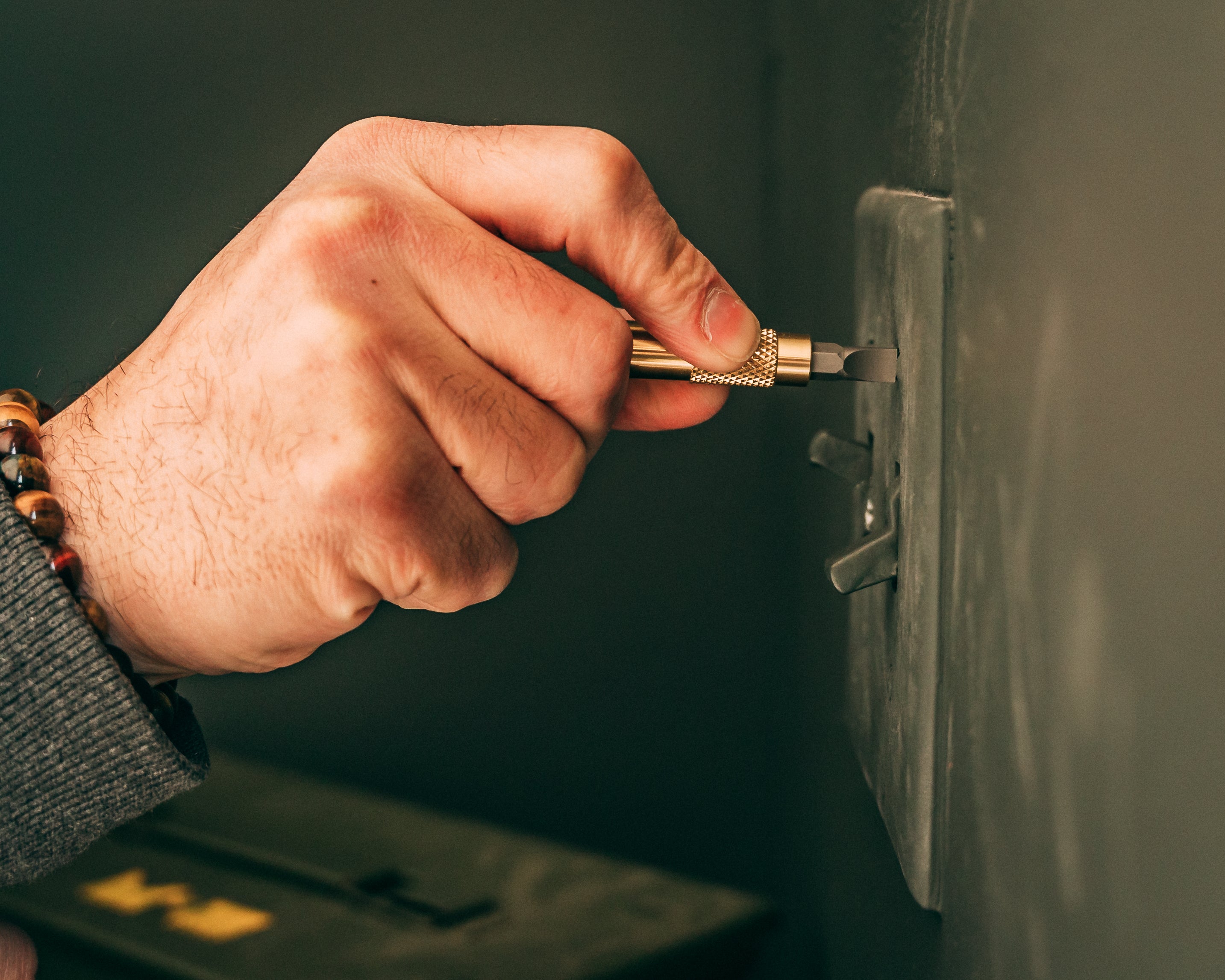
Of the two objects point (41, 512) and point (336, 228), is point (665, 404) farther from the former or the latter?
point (41, 512)

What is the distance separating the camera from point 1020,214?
0.33 meters

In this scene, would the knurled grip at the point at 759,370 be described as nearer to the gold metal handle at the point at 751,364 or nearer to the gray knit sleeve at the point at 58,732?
the gold metal handle at the point at 751,364

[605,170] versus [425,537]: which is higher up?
[605,170]

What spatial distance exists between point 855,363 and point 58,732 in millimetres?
439

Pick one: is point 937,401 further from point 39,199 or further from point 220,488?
point 39,199

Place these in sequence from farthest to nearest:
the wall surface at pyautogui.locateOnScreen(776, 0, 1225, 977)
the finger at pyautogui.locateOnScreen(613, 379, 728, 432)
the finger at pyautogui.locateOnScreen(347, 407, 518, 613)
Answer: the finger at pyautogui.locateOnScreen(613, 379, 728, 432) < the finger at pyautogui.locateOnScreen(347, 407, 518, 613) < the wall surface at pyautogui.locateOnScreen(776, 0, 1225, 977)

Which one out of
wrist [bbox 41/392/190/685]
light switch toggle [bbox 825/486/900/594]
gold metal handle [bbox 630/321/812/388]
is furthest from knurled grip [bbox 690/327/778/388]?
wrist [bbox 41/392/190/685]

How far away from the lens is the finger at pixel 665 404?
494mm

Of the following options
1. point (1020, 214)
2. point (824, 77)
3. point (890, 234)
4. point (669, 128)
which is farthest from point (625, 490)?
point (1020, 214)

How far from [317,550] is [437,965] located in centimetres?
82

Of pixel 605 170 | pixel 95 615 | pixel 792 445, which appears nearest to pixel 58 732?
pixel 95 615

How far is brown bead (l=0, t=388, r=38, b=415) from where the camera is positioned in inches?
19.5

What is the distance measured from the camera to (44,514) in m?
0.45

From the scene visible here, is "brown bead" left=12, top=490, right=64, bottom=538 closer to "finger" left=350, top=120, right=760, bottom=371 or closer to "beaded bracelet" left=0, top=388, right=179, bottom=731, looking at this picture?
"beaded bracelet" left=0, top=388, right=179, bottom=731
